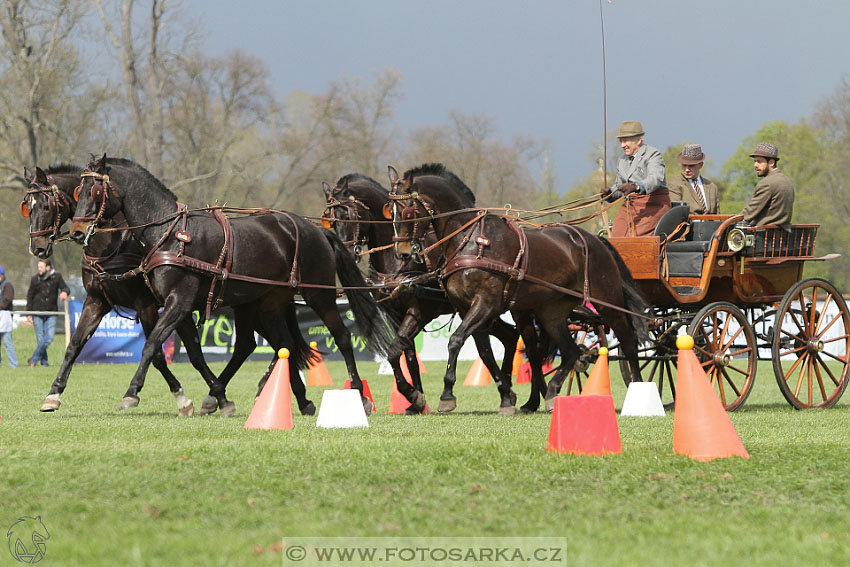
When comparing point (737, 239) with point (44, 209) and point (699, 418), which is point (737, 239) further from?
point (44, 209)

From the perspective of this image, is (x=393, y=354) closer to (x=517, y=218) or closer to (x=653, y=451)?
(x=517, y=218)

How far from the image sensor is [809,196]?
4506 centimetres

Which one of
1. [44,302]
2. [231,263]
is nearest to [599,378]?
[231,263]

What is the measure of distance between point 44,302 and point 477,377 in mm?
8976

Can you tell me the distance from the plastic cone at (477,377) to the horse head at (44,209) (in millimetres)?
9152

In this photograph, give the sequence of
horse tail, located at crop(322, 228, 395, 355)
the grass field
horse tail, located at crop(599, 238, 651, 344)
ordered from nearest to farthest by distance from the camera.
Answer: the grass field
horse tail, located at crop(599, 238, 651, 344)
horse tail, located at crop(322, 228, 395, 355)

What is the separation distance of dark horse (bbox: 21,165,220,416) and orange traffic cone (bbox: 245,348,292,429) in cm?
162

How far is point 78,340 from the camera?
9.93 meters

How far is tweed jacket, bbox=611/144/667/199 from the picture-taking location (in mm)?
11000

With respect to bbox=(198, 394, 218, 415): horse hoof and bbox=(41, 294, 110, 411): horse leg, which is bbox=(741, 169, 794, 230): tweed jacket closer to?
bbox=(198, 394, 218, 415): horse hoof

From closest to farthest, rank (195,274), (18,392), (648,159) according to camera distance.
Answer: (195,274) < (648,159) < (18,392)

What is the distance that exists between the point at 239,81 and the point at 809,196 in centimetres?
2388

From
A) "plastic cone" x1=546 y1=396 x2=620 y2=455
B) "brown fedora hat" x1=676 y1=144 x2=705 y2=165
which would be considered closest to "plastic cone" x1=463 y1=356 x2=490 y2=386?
"brown fedora hat" x1=676 y1=144 x2=705 y2=165

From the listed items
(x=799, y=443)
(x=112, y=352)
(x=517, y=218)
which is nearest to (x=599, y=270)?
(x=517, y=218)
